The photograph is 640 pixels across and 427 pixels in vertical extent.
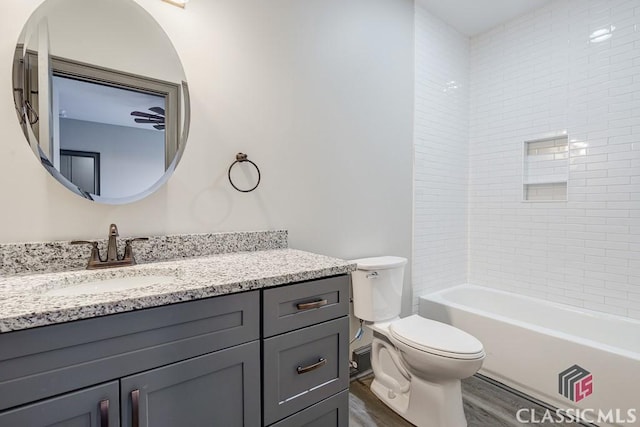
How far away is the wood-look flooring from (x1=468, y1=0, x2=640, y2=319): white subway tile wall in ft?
3.12

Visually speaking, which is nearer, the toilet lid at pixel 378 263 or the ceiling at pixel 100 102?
the ceiling at pixel 100 102

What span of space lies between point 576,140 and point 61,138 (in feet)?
10.2

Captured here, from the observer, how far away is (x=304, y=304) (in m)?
1.12

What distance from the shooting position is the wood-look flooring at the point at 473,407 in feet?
5.65

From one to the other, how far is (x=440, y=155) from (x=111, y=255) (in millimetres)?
2445

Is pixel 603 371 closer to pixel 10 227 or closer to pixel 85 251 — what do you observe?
pixel 85 251

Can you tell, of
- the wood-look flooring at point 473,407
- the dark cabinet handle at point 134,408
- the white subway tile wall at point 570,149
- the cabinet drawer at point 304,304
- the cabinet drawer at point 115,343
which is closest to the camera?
the cabinet drawer at point 115,343

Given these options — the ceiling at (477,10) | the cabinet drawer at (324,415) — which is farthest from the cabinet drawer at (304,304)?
the ceiling at (477,10)

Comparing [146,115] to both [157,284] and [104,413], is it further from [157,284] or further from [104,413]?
[104,413]

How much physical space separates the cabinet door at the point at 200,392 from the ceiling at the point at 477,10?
2767 millimetres

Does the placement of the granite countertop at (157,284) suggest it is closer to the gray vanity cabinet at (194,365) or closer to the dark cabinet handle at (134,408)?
the gray vanity cabinet at (194,365)

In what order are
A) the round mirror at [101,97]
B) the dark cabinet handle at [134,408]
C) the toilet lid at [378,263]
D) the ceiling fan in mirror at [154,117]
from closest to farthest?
1. the dark cabinet handle at [134,408]
2. the round mirror at [101,97]
3. the ceiling fan in mirror at [154,117]
4. the toilet lid at [378,263]

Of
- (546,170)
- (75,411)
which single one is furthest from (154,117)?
(546,170)

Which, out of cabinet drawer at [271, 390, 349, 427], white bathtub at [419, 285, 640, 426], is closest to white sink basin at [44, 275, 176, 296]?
cabinet drawer at [271, 390, 349, 427]
